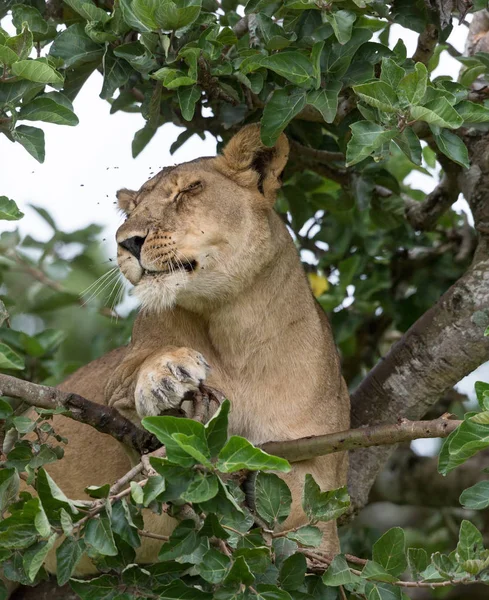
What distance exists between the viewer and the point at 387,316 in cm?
643

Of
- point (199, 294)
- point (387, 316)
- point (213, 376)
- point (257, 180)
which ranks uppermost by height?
point (257, 180)

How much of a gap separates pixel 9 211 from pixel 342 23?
126 centimetres

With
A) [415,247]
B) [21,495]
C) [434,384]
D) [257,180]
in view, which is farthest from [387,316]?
[21,495]

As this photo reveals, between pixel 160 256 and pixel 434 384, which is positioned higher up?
pixel 160 256

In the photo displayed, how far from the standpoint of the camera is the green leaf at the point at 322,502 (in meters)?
3.28

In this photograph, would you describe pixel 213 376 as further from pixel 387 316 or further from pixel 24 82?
pixel 387 316

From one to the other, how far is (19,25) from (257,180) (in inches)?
42.1

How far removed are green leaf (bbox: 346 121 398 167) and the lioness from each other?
83cm

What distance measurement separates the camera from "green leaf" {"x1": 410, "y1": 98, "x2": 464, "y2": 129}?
346 centimetres

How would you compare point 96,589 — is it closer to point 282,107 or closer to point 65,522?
point 65,522

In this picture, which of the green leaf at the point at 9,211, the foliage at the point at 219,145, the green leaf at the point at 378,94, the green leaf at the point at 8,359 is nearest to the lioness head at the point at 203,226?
the foliage at the point at 219,145

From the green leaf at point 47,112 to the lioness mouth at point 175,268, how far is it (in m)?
0.61

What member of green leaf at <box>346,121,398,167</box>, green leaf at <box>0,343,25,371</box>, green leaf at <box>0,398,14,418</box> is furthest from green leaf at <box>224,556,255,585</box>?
green leaf at <box>346,121,398,167</box>

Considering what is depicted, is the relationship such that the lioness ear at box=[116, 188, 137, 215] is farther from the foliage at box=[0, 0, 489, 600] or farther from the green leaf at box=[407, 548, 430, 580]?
the green leaf at box=[407, 548, 430, 580]
